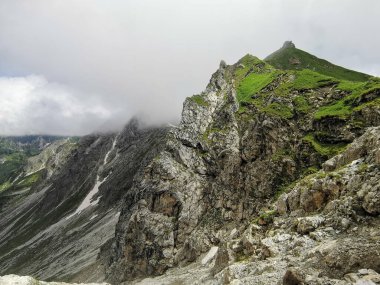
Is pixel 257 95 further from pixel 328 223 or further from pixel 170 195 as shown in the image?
pixel 328 223

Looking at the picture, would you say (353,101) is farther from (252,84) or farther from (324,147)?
(252,84)

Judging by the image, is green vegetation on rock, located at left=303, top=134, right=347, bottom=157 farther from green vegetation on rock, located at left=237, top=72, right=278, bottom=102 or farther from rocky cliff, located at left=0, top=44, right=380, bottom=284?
green vegetation on rock, located at left=237, top=72, right=278, bottom=102

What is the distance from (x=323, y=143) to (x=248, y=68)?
222ft

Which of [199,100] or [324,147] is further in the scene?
[199,100]

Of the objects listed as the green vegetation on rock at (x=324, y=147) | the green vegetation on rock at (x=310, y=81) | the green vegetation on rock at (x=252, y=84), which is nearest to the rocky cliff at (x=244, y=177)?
the green vegetation on rock at (x=324, y=147)

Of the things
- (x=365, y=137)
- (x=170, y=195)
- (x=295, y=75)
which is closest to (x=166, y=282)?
(x=170, y=195)

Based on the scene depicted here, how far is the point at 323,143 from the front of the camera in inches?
3718

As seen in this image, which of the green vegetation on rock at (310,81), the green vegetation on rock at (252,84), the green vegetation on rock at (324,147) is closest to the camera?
the green vegetation on rock at (324,147)

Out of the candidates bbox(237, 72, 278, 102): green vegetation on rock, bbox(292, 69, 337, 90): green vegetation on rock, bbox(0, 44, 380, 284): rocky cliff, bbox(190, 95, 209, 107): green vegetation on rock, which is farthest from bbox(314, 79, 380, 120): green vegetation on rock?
bbox(190, 95, 209, 107): green vegetation on rock

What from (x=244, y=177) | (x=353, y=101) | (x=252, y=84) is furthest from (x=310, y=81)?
(x=244, y=177)

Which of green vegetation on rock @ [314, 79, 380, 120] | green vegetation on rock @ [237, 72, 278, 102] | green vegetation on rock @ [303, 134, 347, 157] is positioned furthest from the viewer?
green vegetation on rock @ [237, 72, 278, 102]

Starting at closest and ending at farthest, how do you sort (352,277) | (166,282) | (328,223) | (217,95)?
(352,277) → (328,223) → (166,282) → (217,95)

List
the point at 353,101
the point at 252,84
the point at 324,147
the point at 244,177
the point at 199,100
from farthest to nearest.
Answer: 1. the point at 199,100
2. the point at 252,84
3. the point at 244,177
4. the point at 353,101
5. the point at 324,147

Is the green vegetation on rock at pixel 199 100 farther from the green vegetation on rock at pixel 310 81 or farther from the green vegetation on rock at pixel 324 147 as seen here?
the green vegetation on rock at pixel 324 147
